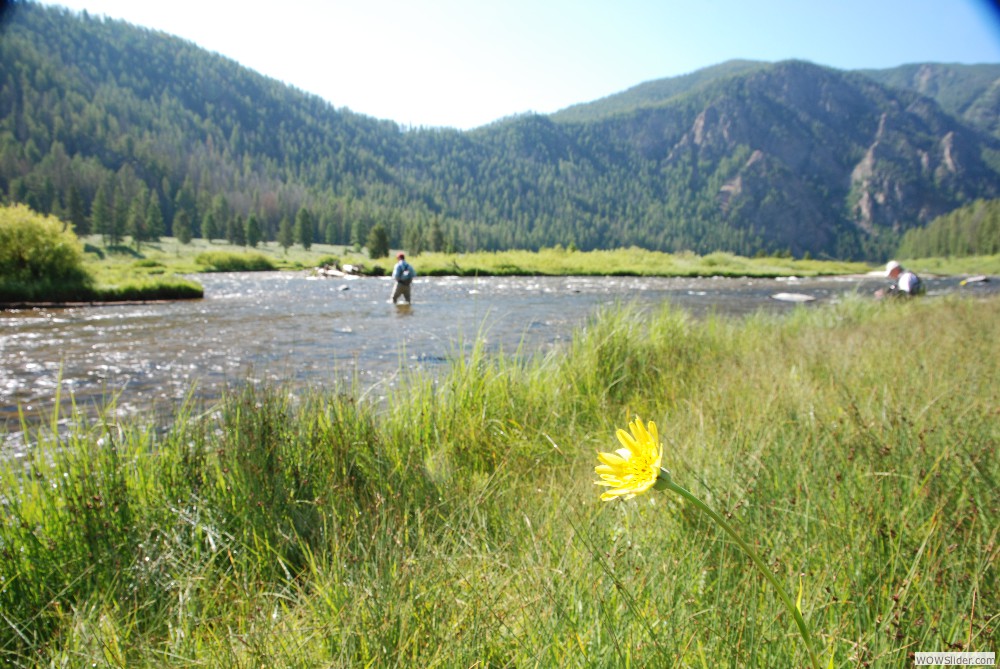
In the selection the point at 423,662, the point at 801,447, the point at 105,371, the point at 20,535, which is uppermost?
the point at 801,447

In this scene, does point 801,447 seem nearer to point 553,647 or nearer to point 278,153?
point 553,647

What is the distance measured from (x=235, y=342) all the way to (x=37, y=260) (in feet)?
41.9

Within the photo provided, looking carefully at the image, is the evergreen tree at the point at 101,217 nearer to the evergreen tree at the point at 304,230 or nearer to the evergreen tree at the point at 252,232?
the evergreen tree at the point at 252,232

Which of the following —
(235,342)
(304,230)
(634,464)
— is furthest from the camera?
(304,230)

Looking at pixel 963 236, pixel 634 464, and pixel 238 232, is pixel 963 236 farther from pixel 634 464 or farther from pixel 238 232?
pixel 634 464

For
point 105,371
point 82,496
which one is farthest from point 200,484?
point 105,371

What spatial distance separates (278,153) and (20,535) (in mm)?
207333

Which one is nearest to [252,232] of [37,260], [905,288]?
[37,260]

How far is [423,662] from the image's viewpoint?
1.42 m

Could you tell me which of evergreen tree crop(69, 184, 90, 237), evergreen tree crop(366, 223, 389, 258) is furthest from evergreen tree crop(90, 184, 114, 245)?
evergreen tree crop(366, 223, 389, 258)

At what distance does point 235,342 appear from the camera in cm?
1170

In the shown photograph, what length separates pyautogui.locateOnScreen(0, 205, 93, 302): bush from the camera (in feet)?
58.4

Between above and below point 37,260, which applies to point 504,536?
below

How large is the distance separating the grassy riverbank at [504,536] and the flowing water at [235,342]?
0.63 metres
